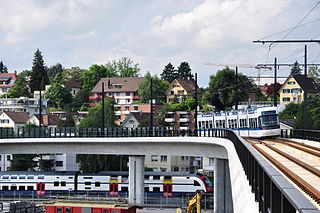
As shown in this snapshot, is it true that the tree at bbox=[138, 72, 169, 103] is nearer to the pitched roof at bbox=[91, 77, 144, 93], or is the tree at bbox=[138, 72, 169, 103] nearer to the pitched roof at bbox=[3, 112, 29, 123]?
the pitched roof at bbox=[91, 77, 144, 93]

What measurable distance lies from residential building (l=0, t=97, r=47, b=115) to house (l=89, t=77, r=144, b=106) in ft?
58.2

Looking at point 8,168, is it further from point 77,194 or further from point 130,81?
point 130,81

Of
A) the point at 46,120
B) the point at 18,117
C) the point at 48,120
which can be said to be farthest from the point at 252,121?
the point at 18,117

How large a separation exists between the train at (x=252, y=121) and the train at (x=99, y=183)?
38.7ft

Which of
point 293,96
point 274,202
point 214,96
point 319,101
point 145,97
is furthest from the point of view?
point 145,97

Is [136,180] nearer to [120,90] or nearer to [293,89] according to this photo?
[293,89]

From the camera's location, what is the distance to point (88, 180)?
65.9m

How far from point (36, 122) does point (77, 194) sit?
181 ft

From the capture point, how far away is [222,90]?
104 meters

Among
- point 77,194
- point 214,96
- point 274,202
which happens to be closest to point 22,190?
point 77,194

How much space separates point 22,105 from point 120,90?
28.8 metres

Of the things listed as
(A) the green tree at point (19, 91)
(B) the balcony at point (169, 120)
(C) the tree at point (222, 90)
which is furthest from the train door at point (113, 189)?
(A) the green tree at point (19, 91)

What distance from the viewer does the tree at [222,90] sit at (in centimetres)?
10412

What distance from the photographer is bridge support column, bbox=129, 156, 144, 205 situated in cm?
5709
